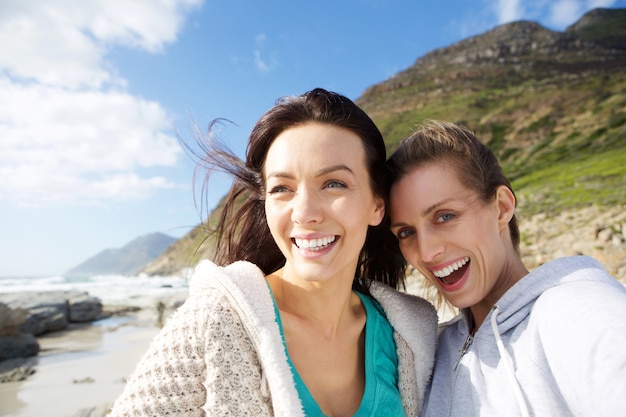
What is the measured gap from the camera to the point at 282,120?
2.50 m

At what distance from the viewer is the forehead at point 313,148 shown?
2.31 m

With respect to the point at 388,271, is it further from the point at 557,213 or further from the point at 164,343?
the point at 557,213

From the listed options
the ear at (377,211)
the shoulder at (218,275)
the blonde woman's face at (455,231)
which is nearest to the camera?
the shoulder at (218,275)

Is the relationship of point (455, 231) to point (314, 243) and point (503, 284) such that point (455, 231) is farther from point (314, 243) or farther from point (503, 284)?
point (314, 243)

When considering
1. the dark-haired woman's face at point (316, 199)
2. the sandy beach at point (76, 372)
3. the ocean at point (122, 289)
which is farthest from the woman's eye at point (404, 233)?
the ocean at point (122, 289)

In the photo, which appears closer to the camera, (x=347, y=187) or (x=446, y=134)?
(x=347, y=187)

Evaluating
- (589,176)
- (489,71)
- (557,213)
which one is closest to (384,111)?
(489,71)

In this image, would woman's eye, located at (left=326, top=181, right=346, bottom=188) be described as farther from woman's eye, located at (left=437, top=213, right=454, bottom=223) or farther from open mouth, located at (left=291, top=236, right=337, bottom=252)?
Result: woman's eye, located at (left=437, top=213, right=454, bottom=223)

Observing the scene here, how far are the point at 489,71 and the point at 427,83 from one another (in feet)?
40.4

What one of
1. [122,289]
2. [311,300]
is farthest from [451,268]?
[122,289]

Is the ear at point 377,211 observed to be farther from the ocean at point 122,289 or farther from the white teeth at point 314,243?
the ocean at point 122,289

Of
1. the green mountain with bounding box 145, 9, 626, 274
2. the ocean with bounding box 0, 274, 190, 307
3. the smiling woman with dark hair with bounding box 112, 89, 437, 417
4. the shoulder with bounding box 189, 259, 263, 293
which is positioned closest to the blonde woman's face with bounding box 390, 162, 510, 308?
the smiling woman with dark hair with bounding box 112, 89, 437, 417

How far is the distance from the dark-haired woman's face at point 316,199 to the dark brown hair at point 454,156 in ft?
1.32

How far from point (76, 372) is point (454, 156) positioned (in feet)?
29.2
